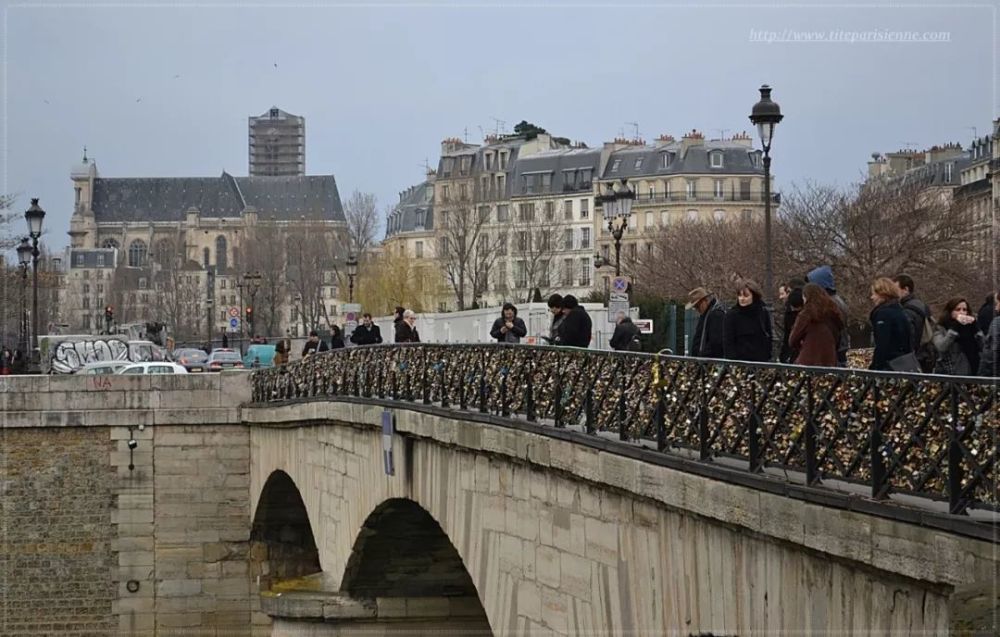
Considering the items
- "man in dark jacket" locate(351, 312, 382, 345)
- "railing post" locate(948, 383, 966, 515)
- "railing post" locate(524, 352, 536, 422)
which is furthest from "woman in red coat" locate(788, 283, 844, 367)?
"man in dark jacket" locate(351, 312, 382, 345)

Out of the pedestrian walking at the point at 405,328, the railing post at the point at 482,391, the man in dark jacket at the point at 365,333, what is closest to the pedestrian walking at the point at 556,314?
the railing post at the point at 482,391

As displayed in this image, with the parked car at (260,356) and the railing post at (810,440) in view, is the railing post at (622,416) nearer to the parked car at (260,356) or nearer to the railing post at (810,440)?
the railing post at (810,440)

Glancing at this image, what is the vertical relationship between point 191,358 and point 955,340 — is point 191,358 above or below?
below

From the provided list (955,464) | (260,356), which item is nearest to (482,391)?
(955,464)

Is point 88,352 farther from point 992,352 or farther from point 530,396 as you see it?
point 992,352

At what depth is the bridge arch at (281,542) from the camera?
3306 centimetres

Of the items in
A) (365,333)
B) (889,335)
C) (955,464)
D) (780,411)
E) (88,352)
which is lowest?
(955,464)

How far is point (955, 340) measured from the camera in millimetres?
13250

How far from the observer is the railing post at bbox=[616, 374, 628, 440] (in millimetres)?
12508

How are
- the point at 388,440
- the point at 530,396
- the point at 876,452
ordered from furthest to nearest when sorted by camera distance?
the point at 388,440 → the point at 530,396 → the point at 876,452

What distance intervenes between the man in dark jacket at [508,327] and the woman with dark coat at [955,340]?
22.2 feet

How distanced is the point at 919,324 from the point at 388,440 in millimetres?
8960

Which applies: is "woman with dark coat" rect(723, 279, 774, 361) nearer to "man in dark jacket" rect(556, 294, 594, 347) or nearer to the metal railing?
the metal railing

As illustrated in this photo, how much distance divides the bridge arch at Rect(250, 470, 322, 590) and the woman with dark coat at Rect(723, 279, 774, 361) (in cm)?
2133
